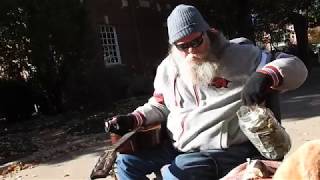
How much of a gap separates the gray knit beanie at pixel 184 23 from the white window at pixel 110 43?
22.5 metres

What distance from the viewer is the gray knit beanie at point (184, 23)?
345cm

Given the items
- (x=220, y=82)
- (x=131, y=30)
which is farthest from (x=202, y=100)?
(x=131, y=30)

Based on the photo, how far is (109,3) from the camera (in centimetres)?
2647

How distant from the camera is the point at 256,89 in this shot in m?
3.14

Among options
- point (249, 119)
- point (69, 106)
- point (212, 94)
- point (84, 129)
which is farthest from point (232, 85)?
point (69, 106)

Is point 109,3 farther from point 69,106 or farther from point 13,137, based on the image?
point 13,137

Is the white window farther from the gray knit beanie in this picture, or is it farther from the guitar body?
the gray knit beanie

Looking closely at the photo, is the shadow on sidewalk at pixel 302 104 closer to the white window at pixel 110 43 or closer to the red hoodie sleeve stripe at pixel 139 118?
the red hoodie sleeve stripe at pixel 139 118

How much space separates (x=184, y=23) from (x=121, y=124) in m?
0.78

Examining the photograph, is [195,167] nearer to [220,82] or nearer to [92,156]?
[220,82]

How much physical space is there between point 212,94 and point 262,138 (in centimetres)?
60

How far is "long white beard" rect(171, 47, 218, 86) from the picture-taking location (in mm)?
3539

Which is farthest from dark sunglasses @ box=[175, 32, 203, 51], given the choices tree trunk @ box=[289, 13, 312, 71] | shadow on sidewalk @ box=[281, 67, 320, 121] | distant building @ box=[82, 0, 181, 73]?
tree trunk @ box=[289, 13, 312, 71]

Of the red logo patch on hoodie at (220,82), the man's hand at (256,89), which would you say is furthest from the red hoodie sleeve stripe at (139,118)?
the man's hand at (256,89)
